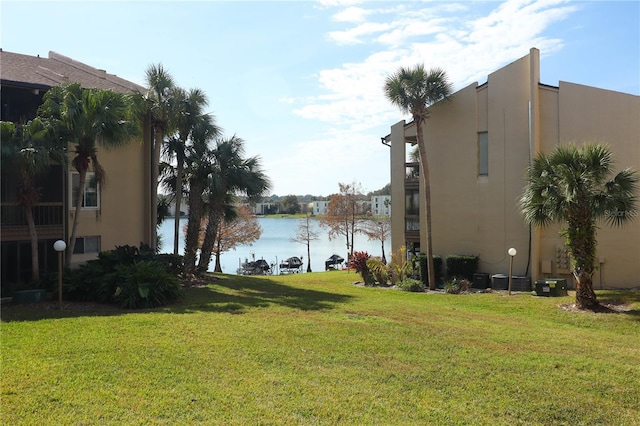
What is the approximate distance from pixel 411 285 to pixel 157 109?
44.5ft

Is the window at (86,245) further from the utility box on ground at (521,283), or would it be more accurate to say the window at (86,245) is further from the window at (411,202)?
the utility box on ground at (521,283)

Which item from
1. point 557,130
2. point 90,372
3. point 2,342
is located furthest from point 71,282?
point 557,130

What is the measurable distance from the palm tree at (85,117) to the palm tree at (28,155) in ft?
1.85

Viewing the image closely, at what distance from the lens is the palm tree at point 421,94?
21359 mm

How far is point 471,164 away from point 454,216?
2714mm

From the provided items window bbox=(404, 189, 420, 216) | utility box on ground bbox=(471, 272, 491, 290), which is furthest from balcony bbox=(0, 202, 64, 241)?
utility box on ground bbox=(471, 272, 491, 290)

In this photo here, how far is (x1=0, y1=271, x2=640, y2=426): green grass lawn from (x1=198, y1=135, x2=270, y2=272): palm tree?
371 inches

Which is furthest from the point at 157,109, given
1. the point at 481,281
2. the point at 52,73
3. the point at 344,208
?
the point at 344,208

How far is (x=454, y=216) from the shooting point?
23.0 meters

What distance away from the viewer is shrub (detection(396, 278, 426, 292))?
67.9 feet

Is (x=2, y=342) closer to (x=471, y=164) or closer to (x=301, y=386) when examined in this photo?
(x=301, y=386)

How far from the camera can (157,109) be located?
1930cm

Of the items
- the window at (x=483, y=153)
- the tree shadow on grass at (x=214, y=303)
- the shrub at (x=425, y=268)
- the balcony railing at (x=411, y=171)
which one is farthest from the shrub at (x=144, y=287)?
the window at (x=483, y=153)

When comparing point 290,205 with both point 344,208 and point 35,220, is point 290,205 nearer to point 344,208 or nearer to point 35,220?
point 344,208
